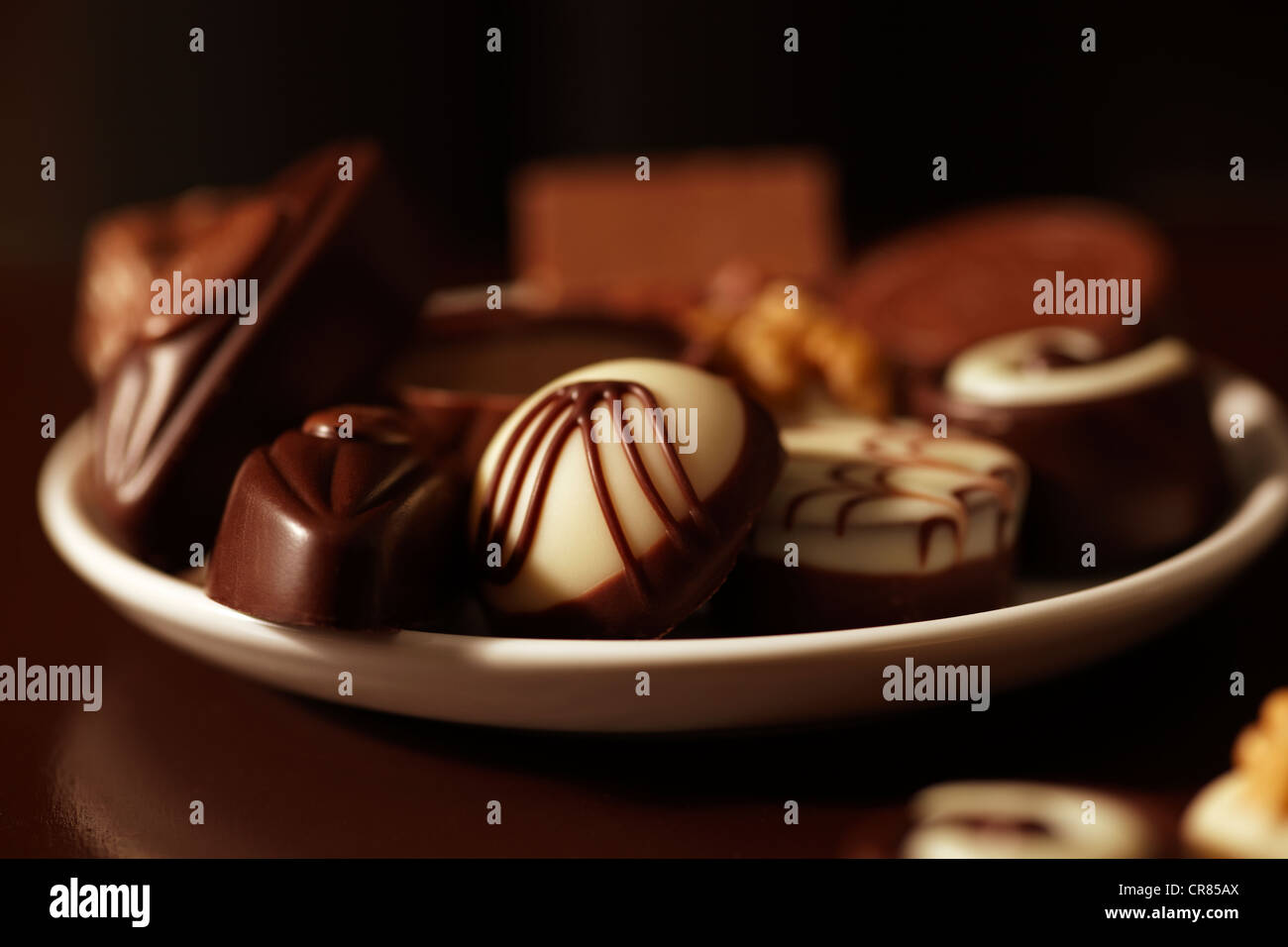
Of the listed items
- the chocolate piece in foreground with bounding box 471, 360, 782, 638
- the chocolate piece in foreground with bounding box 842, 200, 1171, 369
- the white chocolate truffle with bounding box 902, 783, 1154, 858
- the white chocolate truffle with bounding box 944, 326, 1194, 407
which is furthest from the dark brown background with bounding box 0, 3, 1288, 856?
the white chocolate truffle with bounding box 902, 783, 1154, 858

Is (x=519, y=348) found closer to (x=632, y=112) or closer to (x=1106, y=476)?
(x=1106, y=476)

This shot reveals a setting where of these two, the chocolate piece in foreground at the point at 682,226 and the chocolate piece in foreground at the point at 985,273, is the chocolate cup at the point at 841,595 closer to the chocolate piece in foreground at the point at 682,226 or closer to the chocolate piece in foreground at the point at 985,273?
the chocolate piece in foreground at the point at 985,273

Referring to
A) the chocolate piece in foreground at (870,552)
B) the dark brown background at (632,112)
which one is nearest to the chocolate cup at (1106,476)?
the chocolate piece in foreground at (870,552)

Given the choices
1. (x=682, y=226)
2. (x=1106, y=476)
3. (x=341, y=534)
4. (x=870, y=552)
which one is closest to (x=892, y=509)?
(x=870, y=552)

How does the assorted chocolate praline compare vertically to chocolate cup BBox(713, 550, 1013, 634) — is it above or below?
above

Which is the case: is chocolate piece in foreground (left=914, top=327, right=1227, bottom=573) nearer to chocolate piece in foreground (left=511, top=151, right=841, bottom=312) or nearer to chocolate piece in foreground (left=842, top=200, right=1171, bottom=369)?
chocolate piece in foreground (left=842, top=200, right=1171, bottom=369)
